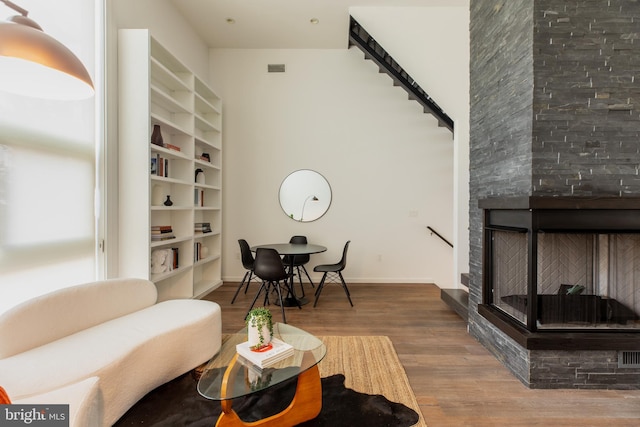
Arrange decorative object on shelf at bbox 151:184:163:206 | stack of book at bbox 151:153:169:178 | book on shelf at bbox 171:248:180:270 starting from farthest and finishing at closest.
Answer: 1. book on shelf at bbox 171:248:180:270
2. decorative object on shelf at bbox 151:184:163:206
3. stack of book at bbox 151:153:169:178

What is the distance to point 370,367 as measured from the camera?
2.20m

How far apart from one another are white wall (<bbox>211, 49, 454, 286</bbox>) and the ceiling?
0.69 ft

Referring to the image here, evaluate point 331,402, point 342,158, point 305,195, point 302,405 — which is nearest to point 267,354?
point 302,405

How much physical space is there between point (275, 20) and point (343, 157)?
7.01 feet

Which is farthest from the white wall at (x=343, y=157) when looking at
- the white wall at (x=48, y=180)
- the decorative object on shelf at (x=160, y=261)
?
the white wall at (x=48, y=180)

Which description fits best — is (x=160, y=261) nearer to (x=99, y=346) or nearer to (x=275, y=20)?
(x=99, y=346)

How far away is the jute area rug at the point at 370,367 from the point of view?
6.24ft

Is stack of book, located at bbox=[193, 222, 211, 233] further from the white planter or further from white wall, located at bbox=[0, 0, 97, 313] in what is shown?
the white planter

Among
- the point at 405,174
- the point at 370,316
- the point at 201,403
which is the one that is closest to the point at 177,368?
the point at 201,403

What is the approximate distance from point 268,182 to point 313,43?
89.4 inches

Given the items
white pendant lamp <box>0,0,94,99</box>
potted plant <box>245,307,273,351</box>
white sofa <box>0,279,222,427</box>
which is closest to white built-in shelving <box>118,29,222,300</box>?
white sofa <box>0,279,222,427</box>

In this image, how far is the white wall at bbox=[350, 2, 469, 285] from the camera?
3725mm

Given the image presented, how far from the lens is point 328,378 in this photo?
6.68 feet

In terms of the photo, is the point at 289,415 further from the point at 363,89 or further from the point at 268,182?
the point at 363,89
